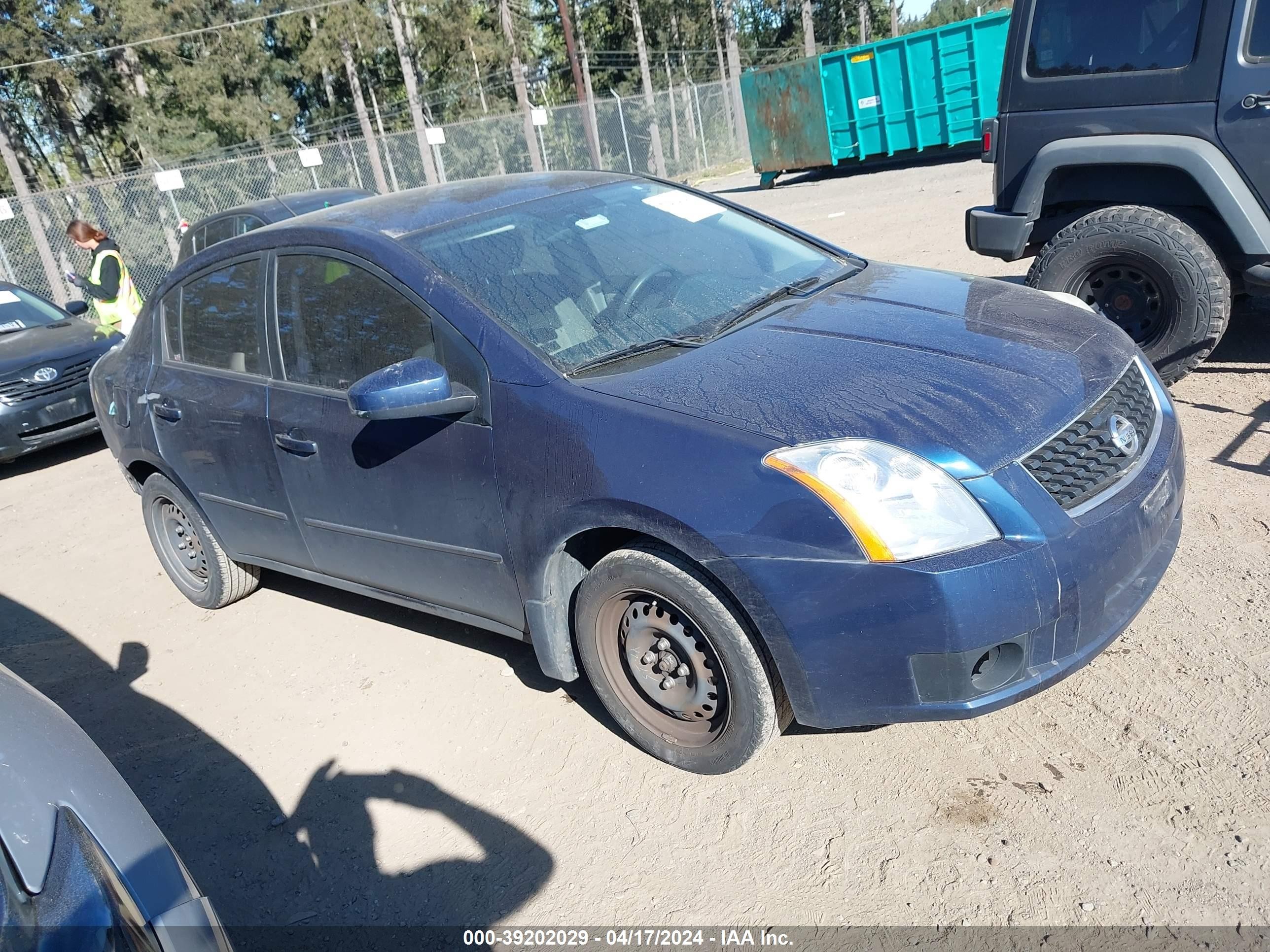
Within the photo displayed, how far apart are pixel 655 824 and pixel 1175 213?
4317mm

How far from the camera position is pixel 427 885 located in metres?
2.87

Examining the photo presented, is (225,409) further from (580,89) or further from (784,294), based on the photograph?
(580,89)

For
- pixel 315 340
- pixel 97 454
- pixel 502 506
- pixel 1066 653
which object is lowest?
pixel 97 454

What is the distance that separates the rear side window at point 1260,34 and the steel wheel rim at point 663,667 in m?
4.01

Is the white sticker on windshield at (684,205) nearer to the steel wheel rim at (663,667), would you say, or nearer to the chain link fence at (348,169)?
the steel wheel rim at (663,667)

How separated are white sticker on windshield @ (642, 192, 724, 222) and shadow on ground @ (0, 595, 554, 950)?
2.33 metres

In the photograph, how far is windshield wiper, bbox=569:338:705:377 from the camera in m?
3.07

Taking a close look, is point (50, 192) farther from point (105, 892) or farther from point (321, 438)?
point (105, 892)

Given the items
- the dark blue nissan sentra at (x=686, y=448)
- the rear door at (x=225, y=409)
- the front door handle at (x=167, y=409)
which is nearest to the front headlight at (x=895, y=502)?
the dark blue nissan sentra at (x=686, y=448)

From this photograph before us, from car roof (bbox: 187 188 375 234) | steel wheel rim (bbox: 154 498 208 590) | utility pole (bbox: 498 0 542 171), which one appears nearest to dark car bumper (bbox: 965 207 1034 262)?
steel wheel rim (bbox: 154 498 208 590)

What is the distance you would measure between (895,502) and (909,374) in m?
0.51

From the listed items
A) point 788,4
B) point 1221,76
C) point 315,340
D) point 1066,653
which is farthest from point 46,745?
point 788,4

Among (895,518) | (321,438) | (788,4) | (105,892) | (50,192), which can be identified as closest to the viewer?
(105,892)

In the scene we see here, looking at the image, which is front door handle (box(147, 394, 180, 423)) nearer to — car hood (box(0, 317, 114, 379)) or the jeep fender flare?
the jeep fender flare
